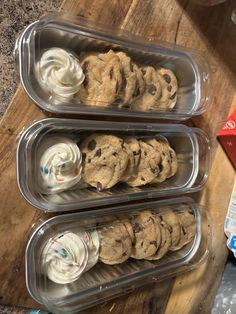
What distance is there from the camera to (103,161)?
108 cm

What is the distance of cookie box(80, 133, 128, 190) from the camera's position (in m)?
1.08

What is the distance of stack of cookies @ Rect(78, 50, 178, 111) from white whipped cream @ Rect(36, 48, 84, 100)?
52 mm

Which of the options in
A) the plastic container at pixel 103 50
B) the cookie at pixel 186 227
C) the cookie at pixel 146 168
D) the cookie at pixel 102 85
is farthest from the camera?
the cookie at pixel 186 227

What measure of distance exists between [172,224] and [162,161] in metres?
0.19

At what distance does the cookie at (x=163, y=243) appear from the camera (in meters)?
1.22

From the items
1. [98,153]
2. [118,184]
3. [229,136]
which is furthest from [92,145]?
[229,136]

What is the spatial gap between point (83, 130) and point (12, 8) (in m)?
0.34

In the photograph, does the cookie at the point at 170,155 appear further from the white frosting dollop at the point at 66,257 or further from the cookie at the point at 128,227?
the white frosting dollop at the point at 66,257

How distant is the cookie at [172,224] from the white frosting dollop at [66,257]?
0.89 ft

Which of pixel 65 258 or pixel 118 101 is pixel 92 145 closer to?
pixel 118 101

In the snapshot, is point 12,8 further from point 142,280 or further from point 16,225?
point 142,280

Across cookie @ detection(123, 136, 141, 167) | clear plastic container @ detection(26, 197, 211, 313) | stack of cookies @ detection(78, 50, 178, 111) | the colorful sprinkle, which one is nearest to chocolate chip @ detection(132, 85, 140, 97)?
stack of cookies @ detection(78, 50, 178, 111)

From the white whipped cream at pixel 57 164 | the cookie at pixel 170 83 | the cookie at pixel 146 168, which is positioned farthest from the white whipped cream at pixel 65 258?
the cookie at pixel 170 83

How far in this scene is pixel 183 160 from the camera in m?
1.31
